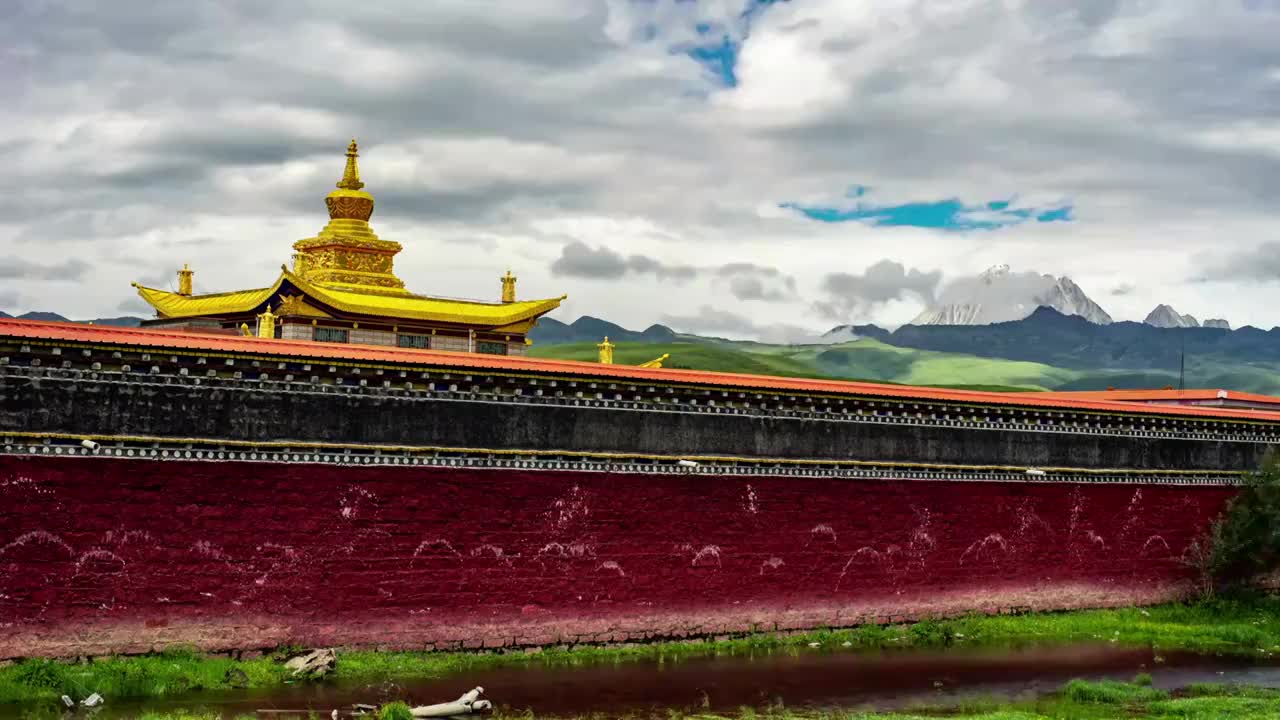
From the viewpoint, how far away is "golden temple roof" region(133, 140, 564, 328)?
39.4m

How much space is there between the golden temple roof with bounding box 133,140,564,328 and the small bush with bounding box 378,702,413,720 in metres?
17.3

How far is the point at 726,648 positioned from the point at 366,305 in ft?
45.1

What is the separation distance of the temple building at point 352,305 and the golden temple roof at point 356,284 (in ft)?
0.09

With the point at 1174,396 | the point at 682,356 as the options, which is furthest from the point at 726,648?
the point at 682,356

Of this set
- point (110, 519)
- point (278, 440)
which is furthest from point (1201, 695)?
point (110, 519)

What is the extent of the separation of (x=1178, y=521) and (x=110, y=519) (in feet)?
83.3

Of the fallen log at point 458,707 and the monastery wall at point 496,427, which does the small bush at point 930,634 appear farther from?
the fallen log at point 458,707

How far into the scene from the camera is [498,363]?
2831 centimetres

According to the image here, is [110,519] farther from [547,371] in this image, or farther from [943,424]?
[943,424]

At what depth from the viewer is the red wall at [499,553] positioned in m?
24.4

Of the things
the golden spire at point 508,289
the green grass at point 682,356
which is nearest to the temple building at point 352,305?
the golden spire at point 508,289

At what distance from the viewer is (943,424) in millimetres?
34031

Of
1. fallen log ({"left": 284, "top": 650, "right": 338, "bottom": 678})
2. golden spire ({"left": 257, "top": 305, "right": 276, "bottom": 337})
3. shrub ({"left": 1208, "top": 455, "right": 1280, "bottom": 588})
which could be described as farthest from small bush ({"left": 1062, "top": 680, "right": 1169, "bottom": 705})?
golden spire ({"left": 257, "top": 305, "right": 276, "bottom": 337})

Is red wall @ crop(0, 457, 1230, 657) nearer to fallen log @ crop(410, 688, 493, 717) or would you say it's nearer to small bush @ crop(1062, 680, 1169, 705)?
fallen log @ crop(410, 688, 493, 717)
